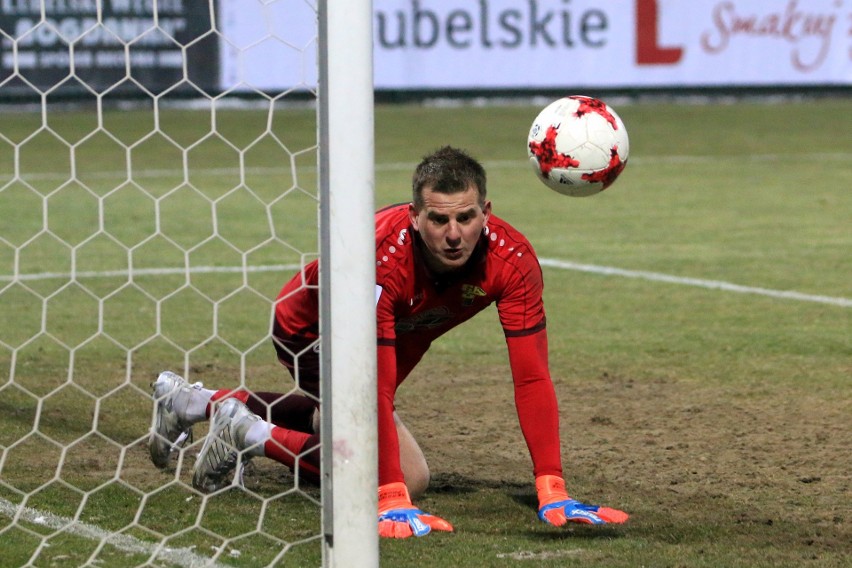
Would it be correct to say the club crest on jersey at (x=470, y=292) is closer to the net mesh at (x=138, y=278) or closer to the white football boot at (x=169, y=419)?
the net mesh at (x=138, y=278)

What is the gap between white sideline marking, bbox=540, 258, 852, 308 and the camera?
8672 millimetres

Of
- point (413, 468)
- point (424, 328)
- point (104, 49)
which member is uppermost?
point (104, 49)

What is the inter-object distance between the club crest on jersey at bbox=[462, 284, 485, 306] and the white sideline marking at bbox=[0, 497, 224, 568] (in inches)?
51.4

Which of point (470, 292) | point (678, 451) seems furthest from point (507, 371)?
point (470, 292)

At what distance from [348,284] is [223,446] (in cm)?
135

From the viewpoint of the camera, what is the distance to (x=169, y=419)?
5.14m

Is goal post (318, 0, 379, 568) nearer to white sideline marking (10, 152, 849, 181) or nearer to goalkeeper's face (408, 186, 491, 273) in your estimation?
goalkeeper's face (408, 186, 491, 273)

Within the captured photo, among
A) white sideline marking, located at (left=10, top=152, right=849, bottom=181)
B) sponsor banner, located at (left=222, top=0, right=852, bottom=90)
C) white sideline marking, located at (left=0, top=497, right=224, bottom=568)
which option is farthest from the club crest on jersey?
sponsor banner, located at (left=222, top=0, right=852, bottom=90)

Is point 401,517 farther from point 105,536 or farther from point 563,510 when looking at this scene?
point 105,536

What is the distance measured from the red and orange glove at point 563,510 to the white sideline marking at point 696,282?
175 inches

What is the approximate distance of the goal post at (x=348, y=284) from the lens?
347 cm

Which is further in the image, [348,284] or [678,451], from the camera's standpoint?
[678,451]

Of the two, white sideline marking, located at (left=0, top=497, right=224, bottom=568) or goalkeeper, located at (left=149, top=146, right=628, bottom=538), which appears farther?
goalkeeper, located at (left=149, top=146, right=628, bottom=538)

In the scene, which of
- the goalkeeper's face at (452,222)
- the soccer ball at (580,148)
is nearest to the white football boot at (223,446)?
the goalkeeper's face at (452,222)
